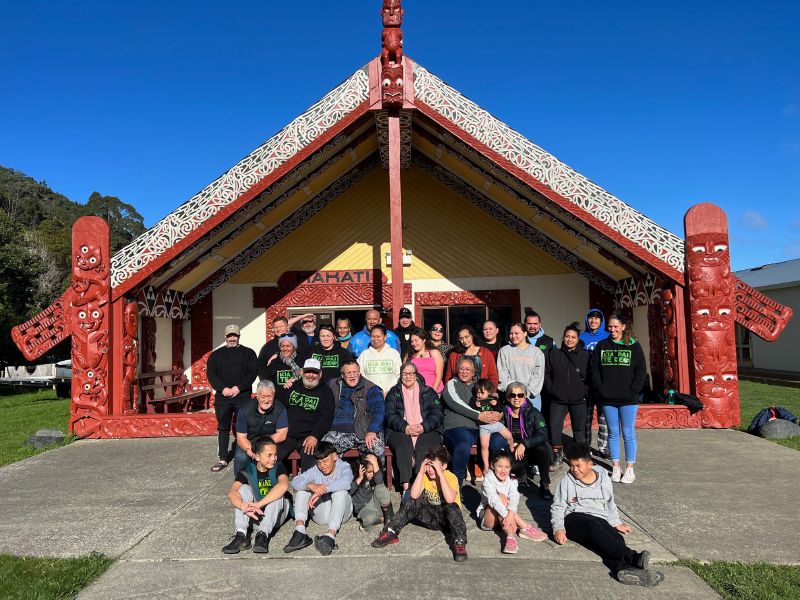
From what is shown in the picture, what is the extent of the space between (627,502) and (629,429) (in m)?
0.74

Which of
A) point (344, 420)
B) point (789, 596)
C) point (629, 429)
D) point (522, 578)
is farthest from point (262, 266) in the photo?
point (789, 596)

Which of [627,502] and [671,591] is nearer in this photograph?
[671,591]

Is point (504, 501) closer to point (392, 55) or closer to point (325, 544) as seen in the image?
point (325, 544)

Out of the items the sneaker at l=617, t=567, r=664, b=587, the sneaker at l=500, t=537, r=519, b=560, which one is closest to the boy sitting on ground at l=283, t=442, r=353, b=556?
the sneaker at l=500, t=537, r=519, b=560

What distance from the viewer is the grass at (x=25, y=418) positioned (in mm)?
6711

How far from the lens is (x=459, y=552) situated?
10.8 feet

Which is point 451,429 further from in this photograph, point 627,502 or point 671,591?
point 671,591

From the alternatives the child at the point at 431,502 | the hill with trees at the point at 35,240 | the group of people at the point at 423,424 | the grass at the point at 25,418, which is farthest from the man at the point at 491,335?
the hill with trees at the point at 35,240

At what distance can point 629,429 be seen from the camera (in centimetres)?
483

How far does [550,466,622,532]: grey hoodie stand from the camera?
3445mm

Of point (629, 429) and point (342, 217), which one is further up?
point (342, 217)

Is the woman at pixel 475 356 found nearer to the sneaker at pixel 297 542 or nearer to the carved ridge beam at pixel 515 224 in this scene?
the sneaker at pixel 297 542

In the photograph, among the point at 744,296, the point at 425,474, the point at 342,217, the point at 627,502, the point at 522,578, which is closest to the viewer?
the point at 522,578

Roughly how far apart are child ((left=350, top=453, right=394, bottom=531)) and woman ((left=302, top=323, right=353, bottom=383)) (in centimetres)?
125
